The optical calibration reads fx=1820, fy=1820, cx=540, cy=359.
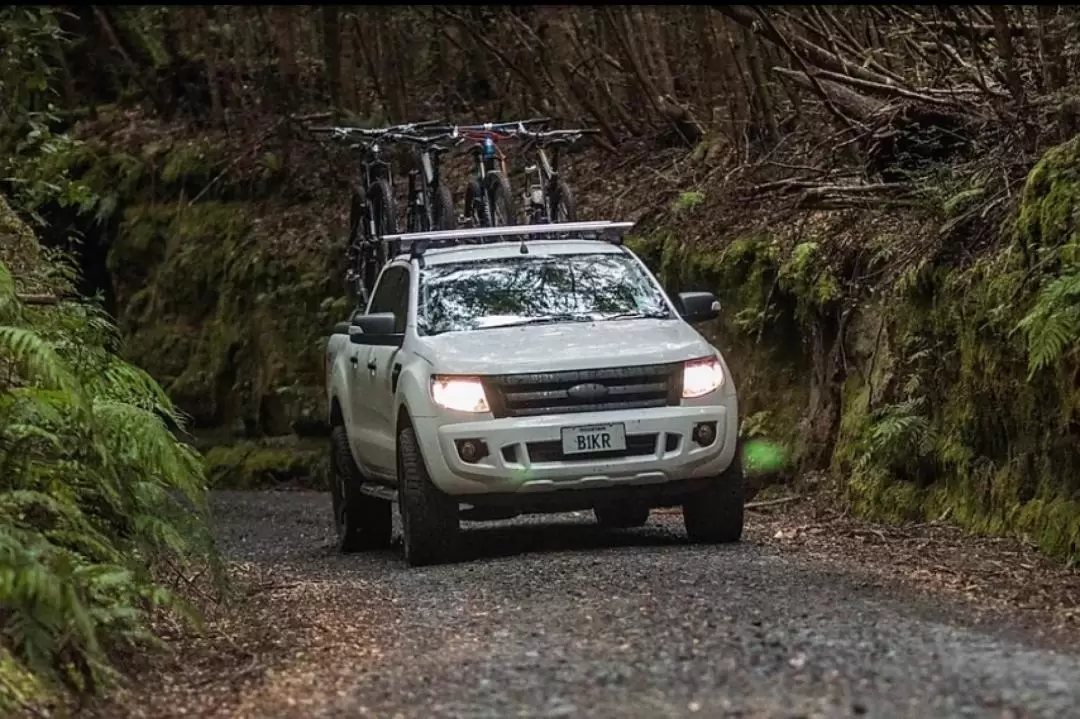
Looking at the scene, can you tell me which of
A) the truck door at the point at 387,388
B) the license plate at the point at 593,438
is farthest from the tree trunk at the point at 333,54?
the license plate at the point at 593,438

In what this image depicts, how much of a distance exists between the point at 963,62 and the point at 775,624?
7.02 m

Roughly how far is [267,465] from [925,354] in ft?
42.6

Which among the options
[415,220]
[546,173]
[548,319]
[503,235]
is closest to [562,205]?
[546,173]

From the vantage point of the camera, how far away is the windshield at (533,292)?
11.8 metres

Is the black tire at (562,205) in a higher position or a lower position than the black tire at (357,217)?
higher

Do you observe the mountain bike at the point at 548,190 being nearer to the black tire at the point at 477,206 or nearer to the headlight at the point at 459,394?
the black tire at the point at 477,206

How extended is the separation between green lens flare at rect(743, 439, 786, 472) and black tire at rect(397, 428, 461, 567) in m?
4.67

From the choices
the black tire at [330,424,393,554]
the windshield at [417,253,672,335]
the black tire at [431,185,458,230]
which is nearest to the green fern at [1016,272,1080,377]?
the windshield at [417,253,672,335]

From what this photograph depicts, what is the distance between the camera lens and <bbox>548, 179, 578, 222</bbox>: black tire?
1522 centimetres

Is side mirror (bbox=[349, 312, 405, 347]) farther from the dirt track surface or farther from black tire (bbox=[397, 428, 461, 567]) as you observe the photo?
the dirt track surface

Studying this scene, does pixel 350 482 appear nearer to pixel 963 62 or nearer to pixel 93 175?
pixel 963 62

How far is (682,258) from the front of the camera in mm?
17281

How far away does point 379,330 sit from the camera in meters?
11.8

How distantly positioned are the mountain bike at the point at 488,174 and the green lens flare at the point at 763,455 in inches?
111
